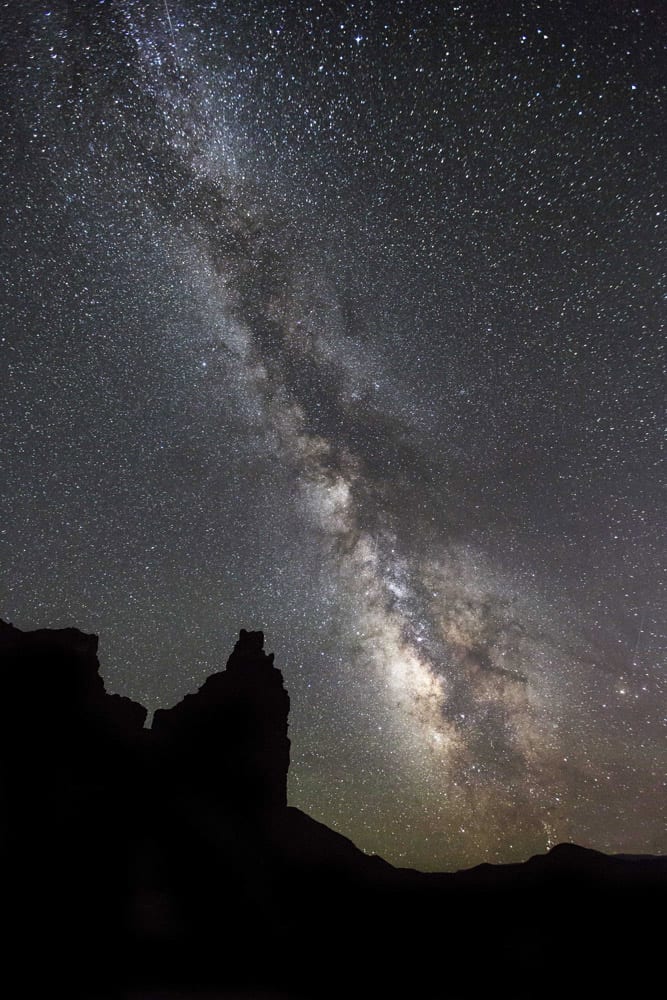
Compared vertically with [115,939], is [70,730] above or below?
Answer: above

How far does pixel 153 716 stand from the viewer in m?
49.9

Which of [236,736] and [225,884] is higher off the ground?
[236,736]

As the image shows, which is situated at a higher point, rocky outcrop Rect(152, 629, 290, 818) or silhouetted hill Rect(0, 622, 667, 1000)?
rocky outcrop Rect(152, 629, 290, 818)

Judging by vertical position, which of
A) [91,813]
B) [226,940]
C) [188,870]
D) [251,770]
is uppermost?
[251,770]

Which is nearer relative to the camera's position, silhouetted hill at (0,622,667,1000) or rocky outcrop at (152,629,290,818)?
silhouetted hill at (0,622,667,1000)

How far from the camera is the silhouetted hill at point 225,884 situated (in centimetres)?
2628

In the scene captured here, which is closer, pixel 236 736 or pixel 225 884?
pixel 225 884

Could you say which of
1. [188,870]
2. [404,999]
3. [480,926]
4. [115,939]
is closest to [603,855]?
[480,926]

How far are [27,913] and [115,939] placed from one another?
184 inches

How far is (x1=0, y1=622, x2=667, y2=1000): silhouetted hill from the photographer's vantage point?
86.2ft

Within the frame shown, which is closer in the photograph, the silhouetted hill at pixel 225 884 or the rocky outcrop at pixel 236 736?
the silhouetted hill at pixel 225 884

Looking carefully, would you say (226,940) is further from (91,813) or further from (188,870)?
(91,813)

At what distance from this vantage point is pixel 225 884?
35.2 m

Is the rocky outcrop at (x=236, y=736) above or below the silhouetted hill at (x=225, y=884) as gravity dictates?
above
